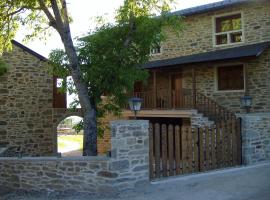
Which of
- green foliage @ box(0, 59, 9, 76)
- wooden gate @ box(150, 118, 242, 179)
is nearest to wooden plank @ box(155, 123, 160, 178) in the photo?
wooden gate @ box(150, 118, 242, 179)

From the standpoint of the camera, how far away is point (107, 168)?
886 cm

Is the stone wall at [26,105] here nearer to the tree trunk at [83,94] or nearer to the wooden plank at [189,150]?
the tree trunk at [83,94]

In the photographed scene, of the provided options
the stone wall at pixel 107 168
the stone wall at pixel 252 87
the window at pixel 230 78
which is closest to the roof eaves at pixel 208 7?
the stone wall at pixel 252 87

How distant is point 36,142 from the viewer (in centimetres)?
2006

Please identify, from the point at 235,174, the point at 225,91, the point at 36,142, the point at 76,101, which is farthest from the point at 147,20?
the point at 36,142

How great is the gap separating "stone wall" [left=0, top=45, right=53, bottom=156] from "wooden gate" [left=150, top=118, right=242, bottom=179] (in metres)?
10.5

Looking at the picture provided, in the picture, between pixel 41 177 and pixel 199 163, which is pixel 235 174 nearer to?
pixel 199 163

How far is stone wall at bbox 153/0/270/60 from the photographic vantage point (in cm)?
1725

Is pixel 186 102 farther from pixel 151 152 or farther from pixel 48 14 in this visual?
pixel 151 152

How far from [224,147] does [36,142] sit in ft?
37.4

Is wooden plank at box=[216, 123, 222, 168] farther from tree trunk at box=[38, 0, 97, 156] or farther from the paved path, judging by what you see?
tree trunk at box=[38, 0, 97, 156]

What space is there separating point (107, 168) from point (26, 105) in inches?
470

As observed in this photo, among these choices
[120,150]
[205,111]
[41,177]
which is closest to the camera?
[120,150]

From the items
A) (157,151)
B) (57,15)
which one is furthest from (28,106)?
(157,151)
